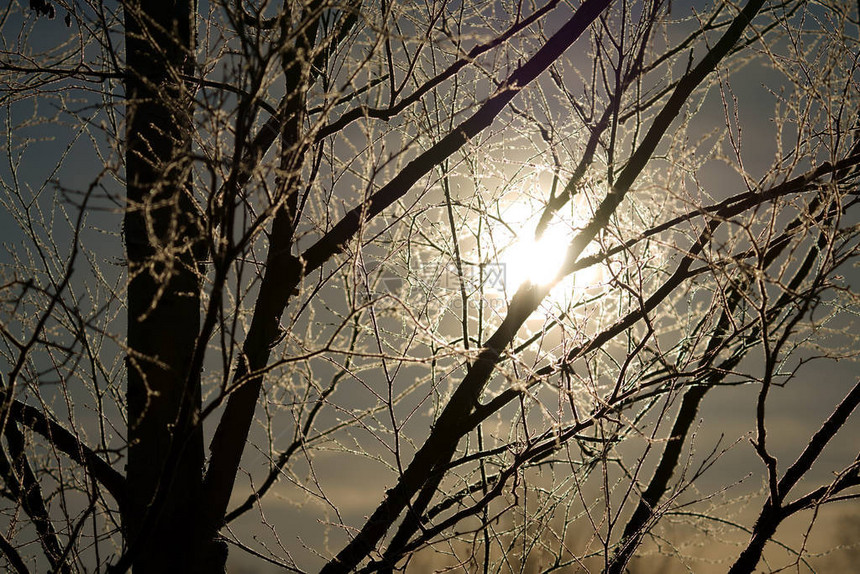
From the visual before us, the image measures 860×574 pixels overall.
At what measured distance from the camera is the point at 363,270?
2250 mm

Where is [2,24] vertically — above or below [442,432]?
above

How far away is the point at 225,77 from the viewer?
1594 mm

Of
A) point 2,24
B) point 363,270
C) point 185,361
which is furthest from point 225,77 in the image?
point 2,24

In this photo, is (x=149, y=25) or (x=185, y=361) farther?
(x=149, y=25)

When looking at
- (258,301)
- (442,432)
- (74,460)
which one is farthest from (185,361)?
(442,432)

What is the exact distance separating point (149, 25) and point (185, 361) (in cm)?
131

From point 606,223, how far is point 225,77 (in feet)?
4.37

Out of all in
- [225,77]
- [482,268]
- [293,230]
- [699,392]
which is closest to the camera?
[225,77]

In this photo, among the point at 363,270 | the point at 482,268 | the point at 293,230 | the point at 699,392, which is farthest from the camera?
the point at 699,392

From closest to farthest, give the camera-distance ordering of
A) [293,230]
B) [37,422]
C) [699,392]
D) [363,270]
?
[363,270] < [37,422] < [293,230] < [699,392]

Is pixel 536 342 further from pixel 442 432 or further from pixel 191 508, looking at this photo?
pixel 191 508

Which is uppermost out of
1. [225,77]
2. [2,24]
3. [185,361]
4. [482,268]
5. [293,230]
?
[2,24]

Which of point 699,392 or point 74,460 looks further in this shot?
point 699,392

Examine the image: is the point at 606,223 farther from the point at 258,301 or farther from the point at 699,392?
the point at 699,392
